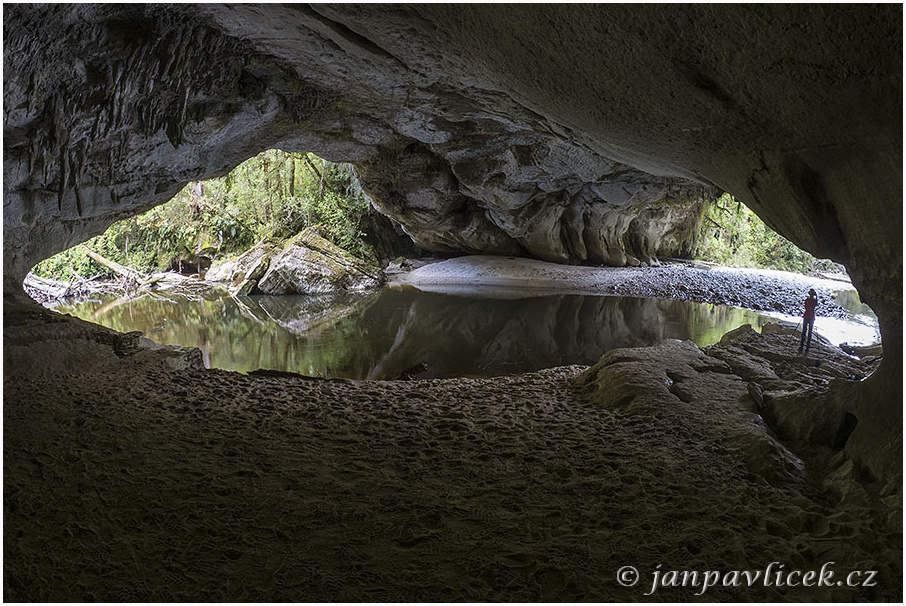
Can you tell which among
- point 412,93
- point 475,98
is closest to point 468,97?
point 475,98

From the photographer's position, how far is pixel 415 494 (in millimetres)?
2744

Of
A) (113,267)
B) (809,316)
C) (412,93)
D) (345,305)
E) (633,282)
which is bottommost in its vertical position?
(113,267)

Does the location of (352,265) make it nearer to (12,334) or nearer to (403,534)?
(12,334)

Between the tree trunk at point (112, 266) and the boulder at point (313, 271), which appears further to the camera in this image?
the tree trunk at point (112, 266)

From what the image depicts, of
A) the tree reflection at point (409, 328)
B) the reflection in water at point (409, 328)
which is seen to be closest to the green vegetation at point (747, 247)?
the reflection in water at point (409, 328)

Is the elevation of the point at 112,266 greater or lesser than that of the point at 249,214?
lesser

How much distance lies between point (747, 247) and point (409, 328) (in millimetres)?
22913

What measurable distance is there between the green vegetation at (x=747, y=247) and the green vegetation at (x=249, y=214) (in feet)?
56.9

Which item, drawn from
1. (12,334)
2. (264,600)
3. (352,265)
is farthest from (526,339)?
(352,265)

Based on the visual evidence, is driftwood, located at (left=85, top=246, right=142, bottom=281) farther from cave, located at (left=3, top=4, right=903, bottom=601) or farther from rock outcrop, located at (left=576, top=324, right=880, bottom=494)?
rock outcrop, located at (left=576, top=324, right=880, bottom=494)

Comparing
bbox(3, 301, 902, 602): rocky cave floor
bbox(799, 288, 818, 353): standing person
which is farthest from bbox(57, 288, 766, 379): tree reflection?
bbox(3, 301, 902, 602): rocky cave floor

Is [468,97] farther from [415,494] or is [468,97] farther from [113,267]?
[113,267]

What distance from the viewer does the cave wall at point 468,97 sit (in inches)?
99.5

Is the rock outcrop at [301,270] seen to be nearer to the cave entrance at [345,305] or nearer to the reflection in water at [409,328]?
the cave entrance at [345,305]
